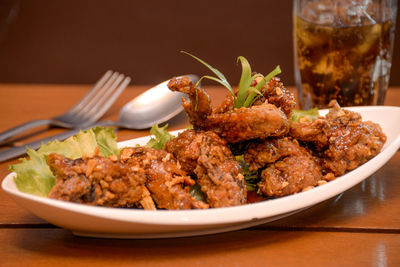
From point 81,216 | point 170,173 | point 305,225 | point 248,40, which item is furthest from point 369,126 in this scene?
point 248,40

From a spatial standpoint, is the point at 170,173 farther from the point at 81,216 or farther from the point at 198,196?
the point at 81,216

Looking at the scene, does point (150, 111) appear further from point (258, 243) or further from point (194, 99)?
point (258, 243)

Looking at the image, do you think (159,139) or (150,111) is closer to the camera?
(159,139)

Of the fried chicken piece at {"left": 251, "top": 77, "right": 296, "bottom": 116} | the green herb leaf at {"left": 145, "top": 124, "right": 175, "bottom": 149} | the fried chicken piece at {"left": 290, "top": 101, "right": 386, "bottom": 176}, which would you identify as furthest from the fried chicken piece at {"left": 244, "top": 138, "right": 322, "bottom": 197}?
the green herb leaf at {"left": 145, "top": 124, "right": 175, "bottom": 149}

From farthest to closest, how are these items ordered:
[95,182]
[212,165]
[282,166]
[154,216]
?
[282,166] < [212,165] < [95,182] < [154,216]

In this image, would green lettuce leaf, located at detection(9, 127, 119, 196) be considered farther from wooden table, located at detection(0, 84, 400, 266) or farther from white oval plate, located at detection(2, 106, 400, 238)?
wooden table, located at detection(0, 84, 400, 266)

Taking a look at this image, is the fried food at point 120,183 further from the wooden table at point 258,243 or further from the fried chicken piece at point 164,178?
the wooden table at point 258,243

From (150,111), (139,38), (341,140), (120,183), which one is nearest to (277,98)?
(341,140)
